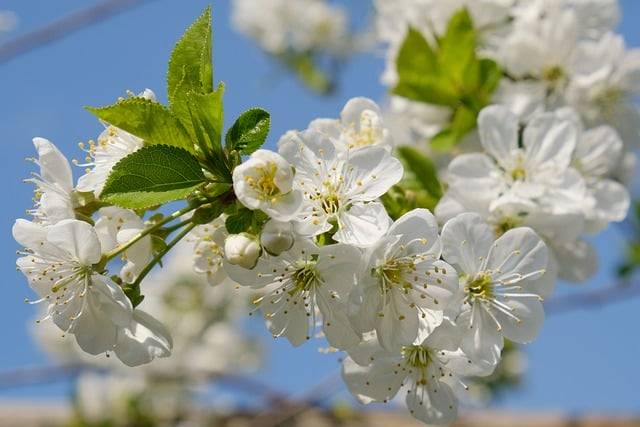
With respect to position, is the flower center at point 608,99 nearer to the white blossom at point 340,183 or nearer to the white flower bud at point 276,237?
the white blossom at point 340,183

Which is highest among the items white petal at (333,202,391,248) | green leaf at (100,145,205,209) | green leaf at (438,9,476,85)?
green leaf at (100,145,205,209)

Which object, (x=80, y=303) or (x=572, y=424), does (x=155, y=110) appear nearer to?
(x=80, y=303)

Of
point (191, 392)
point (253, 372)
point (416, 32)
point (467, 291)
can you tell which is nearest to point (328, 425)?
point (191, 392)

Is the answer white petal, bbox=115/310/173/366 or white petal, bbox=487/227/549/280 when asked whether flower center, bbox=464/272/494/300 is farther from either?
white petal, bbox=115/310/173/366

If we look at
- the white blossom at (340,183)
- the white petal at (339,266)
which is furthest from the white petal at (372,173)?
the white petal at (339,266)

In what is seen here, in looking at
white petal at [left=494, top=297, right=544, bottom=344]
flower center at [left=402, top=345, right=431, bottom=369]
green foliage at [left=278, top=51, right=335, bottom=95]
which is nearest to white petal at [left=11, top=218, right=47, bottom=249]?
flower center at [left=402, top=345, right=431, bottom=369]

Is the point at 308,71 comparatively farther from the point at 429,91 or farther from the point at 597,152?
the point at 597,152

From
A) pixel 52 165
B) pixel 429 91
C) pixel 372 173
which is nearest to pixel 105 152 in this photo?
pixel 52 165
